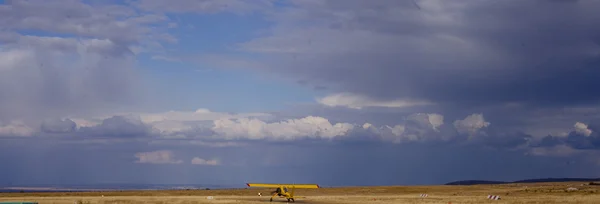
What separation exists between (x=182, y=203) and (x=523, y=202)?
41610mm

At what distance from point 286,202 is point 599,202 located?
38.3 meters

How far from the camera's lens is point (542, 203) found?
2968 inches

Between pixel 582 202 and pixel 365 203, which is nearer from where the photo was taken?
pixel 582 202

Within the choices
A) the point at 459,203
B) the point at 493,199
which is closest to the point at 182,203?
the point at 459,203

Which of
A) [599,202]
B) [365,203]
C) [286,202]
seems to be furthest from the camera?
[286,202]

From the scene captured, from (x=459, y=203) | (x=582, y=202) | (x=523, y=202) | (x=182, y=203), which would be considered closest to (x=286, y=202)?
(x=182, y=203)

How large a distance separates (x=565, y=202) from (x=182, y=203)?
4583 cm

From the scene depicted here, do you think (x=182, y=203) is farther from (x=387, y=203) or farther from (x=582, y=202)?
(x=582, y=202)

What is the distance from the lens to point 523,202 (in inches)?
3076

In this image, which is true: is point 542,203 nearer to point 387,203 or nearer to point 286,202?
point 387,203

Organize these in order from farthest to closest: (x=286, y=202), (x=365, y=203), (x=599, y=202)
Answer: (x=286, y=202) → (x=365, y=203) → (x=599, y=202)

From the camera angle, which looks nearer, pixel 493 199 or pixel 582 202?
pixel 582 202

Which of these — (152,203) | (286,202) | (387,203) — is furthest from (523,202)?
(152,203)

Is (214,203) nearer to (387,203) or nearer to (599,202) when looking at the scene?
(387,203)
